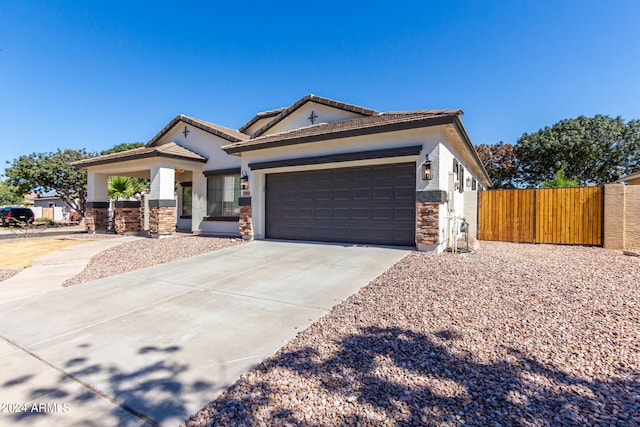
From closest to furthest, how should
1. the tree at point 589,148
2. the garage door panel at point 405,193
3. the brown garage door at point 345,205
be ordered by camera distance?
1. the garage door panel at point 405,193
2. the brown garage door at point 345,205
3. the tree at point 589,148

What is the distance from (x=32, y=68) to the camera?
11508 millimetres

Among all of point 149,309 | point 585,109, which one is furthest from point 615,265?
point 585,109

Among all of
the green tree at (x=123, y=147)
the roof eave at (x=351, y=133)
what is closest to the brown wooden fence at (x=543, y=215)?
the roof eave at (x=351, y=133)

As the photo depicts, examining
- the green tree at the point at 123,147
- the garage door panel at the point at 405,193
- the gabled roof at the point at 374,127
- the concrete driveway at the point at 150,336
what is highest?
the green tree at the point at 123,147

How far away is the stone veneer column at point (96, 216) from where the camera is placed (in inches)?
585

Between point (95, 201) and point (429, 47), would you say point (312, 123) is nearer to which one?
point (429, 47)

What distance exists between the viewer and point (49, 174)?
71.6 feet

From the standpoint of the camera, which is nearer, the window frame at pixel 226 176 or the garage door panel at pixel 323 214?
the garage door panel at pixel 323 214

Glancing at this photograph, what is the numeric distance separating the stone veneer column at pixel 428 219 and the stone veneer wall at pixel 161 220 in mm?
9980

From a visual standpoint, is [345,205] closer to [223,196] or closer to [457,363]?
[223,196]

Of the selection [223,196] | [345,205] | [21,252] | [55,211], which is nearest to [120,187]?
[223,196]

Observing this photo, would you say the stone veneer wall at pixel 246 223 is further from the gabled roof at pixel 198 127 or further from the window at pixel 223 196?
the gabled roof at pixel 198 127

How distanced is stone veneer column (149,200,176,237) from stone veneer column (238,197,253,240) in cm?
362

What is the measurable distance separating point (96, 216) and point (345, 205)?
1300 centimetres
